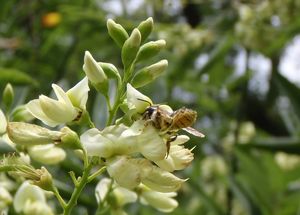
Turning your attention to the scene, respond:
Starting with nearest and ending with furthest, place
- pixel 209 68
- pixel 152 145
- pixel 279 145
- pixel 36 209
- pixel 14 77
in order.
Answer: pixel 152 145 → pixel 36 209 → pixel 14 77 → pixel 279 145 → pixel 209 68

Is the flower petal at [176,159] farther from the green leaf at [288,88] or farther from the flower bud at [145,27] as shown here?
the green leaf at [288,88]

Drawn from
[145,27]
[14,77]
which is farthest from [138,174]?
[14,77]

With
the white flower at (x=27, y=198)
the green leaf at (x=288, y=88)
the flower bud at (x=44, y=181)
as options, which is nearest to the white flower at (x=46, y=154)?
the white flower at (x=27, y=198)

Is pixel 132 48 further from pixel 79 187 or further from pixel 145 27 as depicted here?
pixel 79 187

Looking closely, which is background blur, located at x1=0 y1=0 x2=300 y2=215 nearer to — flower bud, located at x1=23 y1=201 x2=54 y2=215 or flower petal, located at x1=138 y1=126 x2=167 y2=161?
flower bud, located at x1=23 y1=201 x2=54 y2=215

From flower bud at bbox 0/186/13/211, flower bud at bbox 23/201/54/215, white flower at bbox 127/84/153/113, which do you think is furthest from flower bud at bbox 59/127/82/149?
flower bud at bbox 0/186/13/211

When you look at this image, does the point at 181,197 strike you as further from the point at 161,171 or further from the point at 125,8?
the point at 161,171
